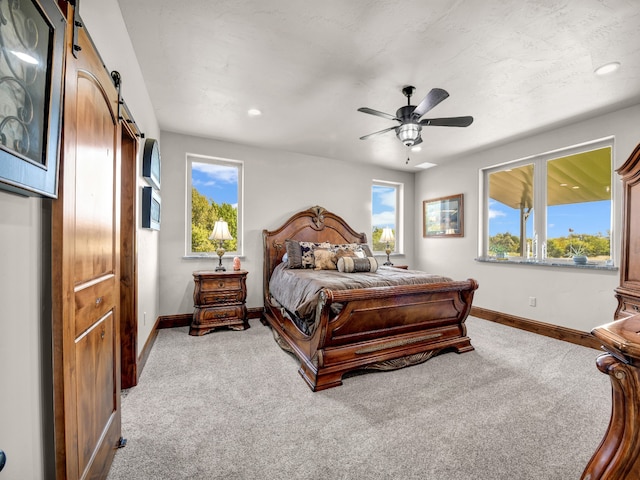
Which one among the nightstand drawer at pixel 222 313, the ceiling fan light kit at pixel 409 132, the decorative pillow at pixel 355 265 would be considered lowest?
the nightstand drawer at pixel 222 313

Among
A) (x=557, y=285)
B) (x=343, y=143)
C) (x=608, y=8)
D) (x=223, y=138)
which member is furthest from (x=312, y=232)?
(x=608, y=8)

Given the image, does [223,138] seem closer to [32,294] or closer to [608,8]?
[32,294]

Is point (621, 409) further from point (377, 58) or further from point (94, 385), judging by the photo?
point (377, 58)

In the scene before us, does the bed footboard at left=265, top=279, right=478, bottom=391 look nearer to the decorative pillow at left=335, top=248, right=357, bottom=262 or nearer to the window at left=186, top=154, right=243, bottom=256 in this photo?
the decorative pillow at left=335, top=248, right=357, bottom=262

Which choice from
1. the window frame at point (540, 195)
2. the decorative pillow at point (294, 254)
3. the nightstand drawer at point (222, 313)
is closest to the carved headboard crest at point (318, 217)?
the decorative pillow at point (294, 254)

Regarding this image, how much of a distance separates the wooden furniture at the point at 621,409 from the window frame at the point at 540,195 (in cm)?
320

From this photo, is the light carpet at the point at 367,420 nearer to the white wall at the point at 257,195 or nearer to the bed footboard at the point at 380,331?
the bed footboard at the point at 380,331

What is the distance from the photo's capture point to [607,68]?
2285 mm

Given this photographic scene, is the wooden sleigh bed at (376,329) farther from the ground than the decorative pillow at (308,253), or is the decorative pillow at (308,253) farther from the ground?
the decorative pillow at (308,253)

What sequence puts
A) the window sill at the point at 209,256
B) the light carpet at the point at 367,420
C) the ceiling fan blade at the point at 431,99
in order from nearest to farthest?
1. the light carpet at the point at 367,420
2. the ceiling fan blade at the point at 431,99
3. the window sill at the point at 209,256

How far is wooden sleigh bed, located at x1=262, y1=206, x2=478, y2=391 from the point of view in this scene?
227 cm

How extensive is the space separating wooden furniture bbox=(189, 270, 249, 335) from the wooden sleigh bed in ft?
2.24

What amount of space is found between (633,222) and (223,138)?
4530 mm

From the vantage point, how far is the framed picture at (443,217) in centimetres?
479
